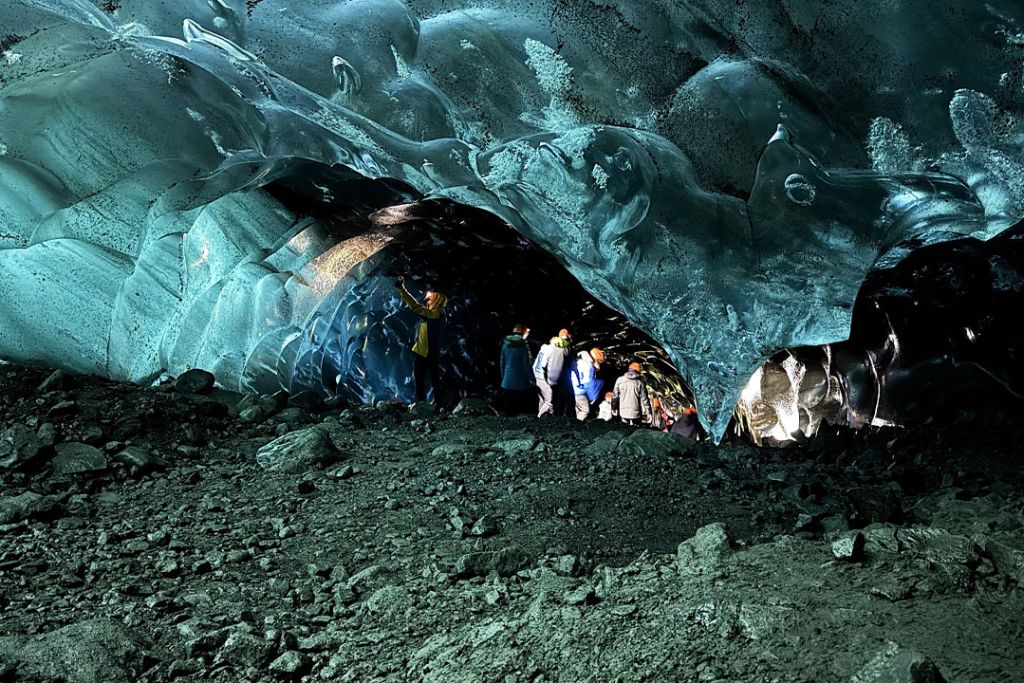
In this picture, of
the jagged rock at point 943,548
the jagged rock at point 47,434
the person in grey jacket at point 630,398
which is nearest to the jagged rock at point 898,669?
the jagged rock at point 943,548

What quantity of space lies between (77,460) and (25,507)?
0.55 m

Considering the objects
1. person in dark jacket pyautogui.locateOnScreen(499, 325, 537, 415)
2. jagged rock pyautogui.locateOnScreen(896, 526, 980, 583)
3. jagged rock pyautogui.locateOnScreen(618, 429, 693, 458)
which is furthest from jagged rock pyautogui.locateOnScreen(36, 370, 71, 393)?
jagged rock pyautogui.locateOnScreen(896, 526, 980, 583)

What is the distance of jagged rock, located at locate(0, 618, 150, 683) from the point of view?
7.61 feet

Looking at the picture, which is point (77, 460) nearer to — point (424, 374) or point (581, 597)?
point (581, 597)

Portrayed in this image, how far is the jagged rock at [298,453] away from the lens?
4031mm

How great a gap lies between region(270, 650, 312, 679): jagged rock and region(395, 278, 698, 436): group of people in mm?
4323

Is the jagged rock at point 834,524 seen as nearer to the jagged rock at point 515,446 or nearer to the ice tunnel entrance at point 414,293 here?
the jagged rock at point 515,446

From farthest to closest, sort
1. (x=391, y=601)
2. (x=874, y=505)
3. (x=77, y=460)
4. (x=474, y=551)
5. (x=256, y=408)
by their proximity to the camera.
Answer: (x=256, y=408) < (x=77, y=460) < (x=874, y=505) < (x=474, y=551) < (x=391, y=601)

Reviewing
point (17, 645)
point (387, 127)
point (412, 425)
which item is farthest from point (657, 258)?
point (17, 645)

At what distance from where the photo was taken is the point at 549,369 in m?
6.88

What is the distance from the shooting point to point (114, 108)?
149 inches

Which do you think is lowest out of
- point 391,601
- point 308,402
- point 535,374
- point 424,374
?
point 535,374

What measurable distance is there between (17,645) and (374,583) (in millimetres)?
987

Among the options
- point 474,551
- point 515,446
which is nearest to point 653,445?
point 515,446
